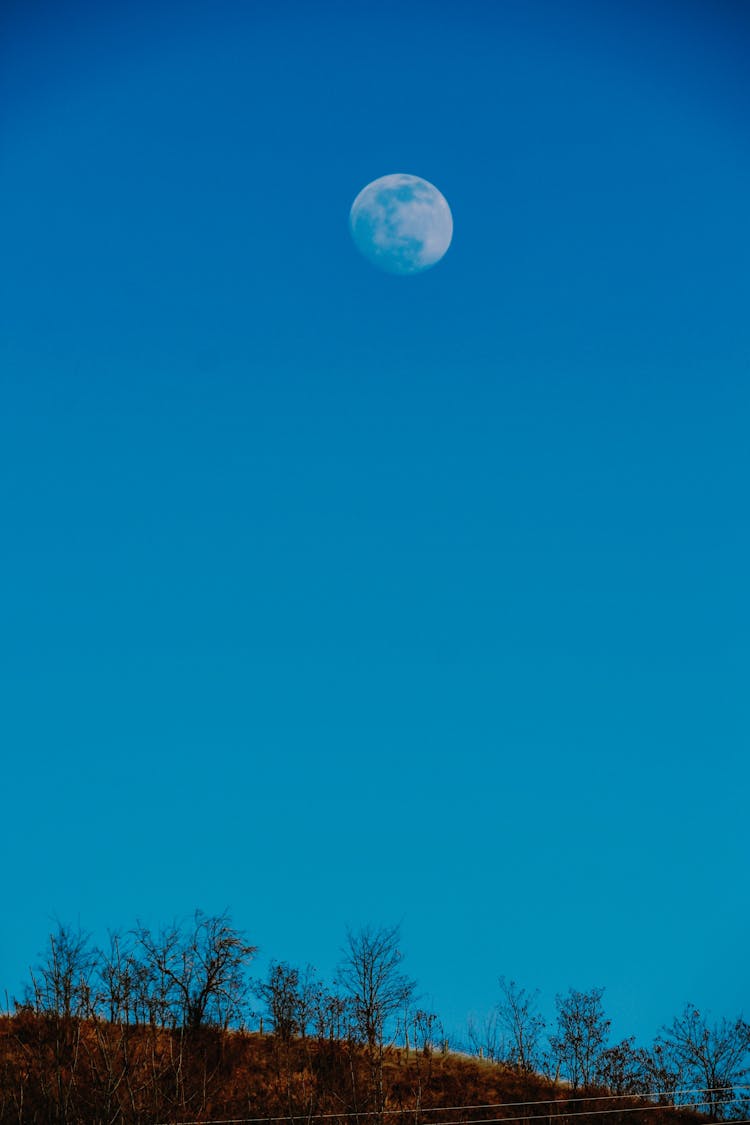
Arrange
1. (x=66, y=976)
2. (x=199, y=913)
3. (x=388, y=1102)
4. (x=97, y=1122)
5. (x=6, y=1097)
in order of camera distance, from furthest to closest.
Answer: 1. (x=199, y=913)
2. (x=388, y=1102)
3. (x=66, y=976)
4. (x=6, y=1097)
5. (x=97, y=1122)

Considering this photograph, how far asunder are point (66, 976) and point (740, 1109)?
119 ft

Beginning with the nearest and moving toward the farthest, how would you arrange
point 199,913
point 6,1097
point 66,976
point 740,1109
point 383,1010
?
point 6,1097 < point 66,976 < point 740,1109 < point 383,1010 < point 199,913

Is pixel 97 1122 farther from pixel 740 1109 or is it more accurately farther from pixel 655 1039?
pixel 655 1039

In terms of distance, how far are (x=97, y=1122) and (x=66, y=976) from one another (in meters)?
10.6

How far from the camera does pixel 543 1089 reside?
52.9 m

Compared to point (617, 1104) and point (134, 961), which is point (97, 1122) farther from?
point (617, 1104)

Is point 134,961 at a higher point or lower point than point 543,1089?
higher

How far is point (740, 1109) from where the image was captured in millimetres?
48562

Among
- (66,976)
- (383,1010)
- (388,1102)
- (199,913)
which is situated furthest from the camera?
(199,913)

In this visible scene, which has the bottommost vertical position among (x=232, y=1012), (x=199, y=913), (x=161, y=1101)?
(x=161, y=1101)

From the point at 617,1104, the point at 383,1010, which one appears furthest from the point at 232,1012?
the point at 617,1104

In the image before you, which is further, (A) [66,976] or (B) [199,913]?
(B) [199,913]

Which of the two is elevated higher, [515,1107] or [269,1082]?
[269,1082]

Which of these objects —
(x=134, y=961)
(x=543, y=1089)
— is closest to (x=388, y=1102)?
(x=543, y=1089)
